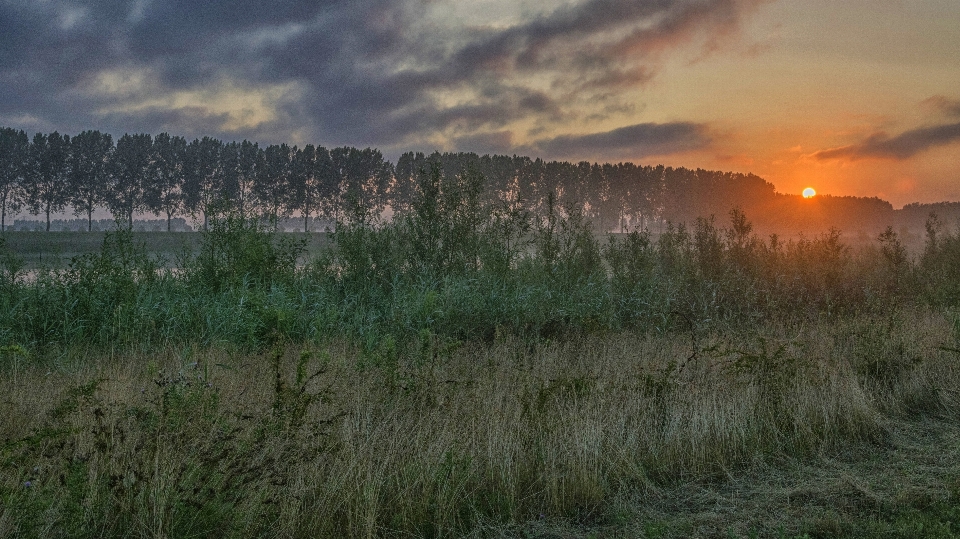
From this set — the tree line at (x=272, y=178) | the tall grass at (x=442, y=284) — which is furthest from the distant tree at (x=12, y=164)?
the tall grass at (x=442, y=284)

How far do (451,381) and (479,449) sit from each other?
0.96 metres

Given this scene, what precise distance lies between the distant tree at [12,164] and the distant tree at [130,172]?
8.01 metres

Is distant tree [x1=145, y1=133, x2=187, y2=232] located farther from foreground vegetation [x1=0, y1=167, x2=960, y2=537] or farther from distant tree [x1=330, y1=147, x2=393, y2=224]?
foreground vegetation [x1=0, y1=167, x2=960, y2=537]

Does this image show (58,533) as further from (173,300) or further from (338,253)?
(338,253)

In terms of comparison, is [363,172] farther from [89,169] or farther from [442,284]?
[442,284]

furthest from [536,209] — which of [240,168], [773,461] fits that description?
[773,461]

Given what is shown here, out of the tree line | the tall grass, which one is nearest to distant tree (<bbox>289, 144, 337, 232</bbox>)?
the tree line

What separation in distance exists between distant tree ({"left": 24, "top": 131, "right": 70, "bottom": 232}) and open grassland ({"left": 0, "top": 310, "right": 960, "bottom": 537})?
6682 cm

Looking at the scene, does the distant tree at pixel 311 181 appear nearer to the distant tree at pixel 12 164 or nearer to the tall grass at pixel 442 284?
the distant tree at pixel 12 164

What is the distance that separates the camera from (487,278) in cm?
1091

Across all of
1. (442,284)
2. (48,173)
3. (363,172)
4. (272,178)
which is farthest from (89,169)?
(442,284)

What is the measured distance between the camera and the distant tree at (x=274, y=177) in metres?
67.4

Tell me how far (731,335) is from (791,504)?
5.11 metres

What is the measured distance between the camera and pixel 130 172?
205 feet
